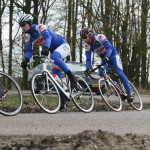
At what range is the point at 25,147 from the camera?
3416mm

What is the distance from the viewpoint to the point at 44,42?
20.9 ft

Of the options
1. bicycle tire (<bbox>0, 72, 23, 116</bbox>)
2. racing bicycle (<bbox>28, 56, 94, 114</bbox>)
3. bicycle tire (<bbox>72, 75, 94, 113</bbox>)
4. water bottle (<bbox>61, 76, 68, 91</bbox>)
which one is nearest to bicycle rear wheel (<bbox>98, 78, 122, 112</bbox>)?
bicycle tire (<bbox>72, 75, 94, 113</bbox>)

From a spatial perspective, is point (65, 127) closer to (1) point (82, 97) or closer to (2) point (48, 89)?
(2) point (48, 89)

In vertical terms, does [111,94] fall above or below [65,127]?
above

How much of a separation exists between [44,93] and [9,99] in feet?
2.61

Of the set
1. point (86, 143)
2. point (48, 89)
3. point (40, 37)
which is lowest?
point (86, 143)

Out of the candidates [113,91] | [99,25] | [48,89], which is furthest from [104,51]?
[99,25]

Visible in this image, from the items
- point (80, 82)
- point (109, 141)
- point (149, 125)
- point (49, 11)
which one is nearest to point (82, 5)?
point (49, 11)

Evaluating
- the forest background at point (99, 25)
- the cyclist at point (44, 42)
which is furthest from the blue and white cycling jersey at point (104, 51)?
the forest background at point (99, 25)

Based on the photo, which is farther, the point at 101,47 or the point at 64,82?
the point at 101,47

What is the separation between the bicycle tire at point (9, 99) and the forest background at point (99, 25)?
15262 mm

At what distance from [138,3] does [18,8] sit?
29.1ft

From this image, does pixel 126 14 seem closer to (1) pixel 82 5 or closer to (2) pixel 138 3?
(2) pixel 138 3

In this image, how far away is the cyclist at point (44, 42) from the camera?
6.00 meters
